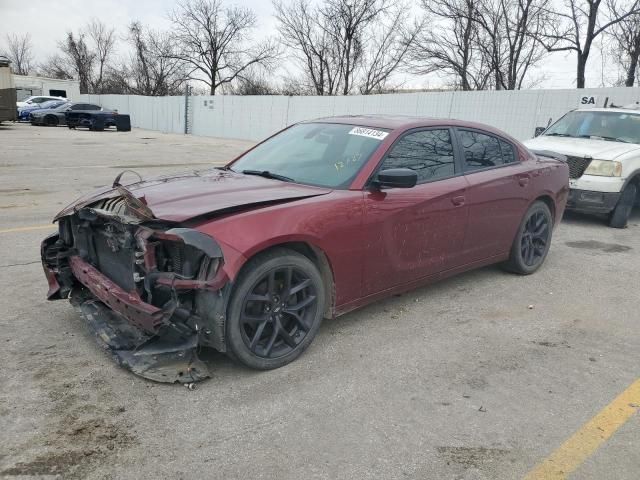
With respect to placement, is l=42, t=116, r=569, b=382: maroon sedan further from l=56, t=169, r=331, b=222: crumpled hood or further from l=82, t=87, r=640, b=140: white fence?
l=82, t=87, r=640, b=140: white fence

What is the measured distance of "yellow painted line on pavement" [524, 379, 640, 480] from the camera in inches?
98.9

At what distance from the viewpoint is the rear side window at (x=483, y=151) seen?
4.70 m

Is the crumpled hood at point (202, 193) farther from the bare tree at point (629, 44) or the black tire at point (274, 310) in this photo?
the bare tree at point (629, 44)

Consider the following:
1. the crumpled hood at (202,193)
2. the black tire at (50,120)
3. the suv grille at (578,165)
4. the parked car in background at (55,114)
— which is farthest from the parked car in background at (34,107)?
the crumpled hood at (202,193)

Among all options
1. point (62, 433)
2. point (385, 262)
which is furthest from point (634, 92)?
point (62, 433)

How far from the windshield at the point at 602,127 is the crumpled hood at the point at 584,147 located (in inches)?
8.8

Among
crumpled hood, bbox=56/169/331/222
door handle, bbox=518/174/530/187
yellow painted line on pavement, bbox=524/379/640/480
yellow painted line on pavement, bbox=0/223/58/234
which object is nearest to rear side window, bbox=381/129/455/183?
crumpled hood, bbox=56/169/331/222

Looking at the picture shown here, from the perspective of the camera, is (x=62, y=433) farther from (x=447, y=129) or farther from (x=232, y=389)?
(x=447, y=129)

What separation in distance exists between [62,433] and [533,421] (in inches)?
97.1

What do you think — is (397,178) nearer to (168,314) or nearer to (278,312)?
(278,312)

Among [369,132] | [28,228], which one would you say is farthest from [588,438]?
[28,228]

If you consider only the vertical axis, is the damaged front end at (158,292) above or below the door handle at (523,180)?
below

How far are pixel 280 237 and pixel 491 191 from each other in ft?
7.81

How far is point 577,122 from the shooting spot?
917 cm
